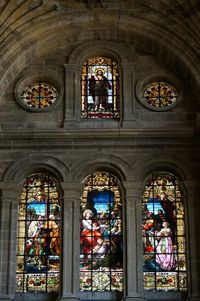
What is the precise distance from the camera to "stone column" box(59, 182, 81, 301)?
2269cm

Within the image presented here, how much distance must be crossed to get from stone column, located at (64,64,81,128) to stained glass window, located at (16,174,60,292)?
2.03m

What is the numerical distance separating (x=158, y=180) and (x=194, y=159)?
135cm

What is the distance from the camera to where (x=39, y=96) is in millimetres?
25688

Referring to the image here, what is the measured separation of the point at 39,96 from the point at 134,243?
612cm

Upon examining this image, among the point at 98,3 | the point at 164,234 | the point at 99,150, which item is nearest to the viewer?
the point at 164,234

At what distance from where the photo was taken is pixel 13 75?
83.6 ft

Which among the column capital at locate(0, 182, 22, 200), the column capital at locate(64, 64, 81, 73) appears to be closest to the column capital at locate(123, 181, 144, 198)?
the column capital at locate(0, 182, 22, 200)

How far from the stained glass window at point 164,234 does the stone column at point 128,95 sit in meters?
2.01

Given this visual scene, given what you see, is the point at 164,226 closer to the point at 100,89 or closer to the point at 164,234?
the point at 164,234

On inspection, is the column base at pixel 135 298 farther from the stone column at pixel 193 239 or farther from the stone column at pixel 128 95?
the stone column at pixel 128 95

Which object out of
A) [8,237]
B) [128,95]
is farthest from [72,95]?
[8,237]

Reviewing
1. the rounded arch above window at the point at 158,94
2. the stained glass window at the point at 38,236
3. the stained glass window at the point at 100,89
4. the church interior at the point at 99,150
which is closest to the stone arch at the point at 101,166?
the church interior at the point at 99,150

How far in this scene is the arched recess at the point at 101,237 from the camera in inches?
911

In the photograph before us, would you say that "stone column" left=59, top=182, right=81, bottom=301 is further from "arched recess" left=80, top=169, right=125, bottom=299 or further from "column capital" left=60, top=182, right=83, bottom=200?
"arched recess" left=80, top=169, right=125, bottom=299
